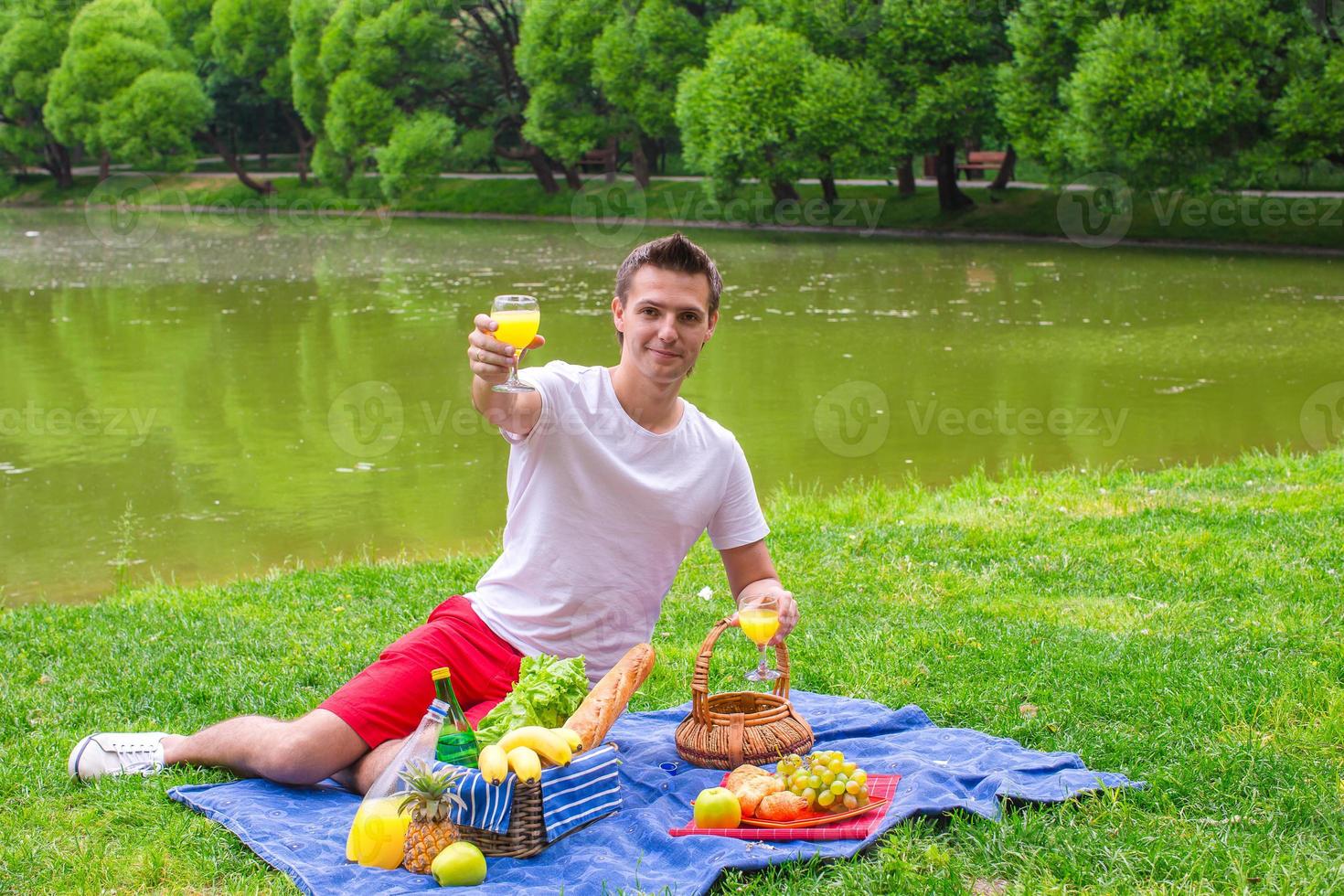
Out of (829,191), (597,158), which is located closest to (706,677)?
(829,191)

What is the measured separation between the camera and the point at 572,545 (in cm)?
398

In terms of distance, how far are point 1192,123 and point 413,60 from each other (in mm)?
25079

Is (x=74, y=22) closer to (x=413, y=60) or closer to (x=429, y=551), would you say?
(x=413, y=60)

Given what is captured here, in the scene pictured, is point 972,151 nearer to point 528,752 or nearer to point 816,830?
point 816,830

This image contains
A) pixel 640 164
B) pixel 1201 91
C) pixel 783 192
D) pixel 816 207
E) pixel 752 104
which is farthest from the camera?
pixel 640 164

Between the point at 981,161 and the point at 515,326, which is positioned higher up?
the point at 981,161

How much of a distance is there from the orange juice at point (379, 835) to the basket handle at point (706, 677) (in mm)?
923

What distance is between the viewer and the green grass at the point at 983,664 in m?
3.44

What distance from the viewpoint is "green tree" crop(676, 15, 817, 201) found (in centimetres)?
2856

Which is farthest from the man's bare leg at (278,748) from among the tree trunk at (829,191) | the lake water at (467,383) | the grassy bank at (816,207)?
the tree trunk at (829,191)

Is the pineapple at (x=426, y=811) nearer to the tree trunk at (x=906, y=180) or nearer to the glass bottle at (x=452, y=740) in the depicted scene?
the glass bottle at (x=452, y=740)

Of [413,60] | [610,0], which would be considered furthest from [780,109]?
[413,60]

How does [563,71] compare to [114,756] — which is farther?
[563,71]

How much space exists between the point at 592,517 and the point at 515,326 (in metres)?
0.65
